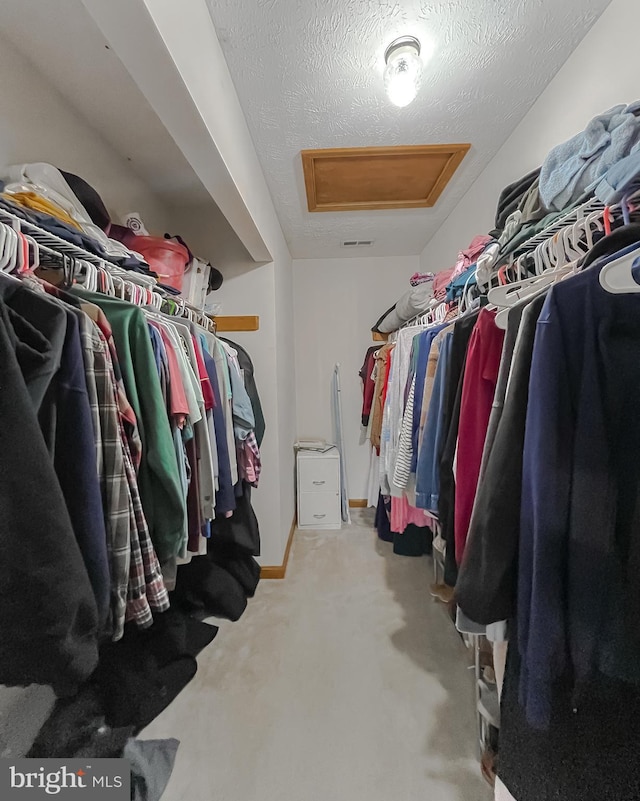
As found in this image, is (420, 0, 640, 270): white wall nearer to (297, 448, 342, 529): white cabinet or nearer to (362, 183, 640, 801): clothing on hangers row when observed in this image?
(362, 183, 640, 801): clothing on hangers row

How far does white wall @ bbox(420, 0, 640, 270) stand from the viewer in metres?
0.99

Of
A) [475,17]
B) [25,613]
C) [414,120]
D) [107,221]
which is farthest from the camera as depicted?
[414,120]

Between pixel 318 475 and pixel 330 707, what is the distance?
161 centimetres

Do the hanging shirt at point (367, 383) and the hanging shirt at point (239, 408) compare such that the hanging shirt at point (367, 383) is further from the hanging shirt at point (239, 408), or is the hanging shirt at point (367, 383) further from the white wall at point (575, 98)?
the hanging shirt at point (239, 408)

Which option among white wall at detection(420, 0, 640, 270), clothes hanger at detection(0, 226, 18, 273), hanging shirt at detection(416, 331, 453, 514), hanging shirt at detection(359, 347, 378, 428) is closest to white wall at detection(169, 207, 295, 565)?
hanging shirt at detection(359, 347, 378, 428)

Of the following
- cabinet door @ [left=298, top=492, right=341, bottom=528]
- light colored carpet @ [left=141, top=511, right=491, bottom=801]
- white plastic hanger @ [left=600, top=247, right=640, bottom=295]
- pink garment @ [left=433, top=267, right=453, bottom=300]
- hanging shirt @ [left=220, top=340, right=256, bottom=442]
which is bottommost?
light colored carpet @ [left=141, top=511, right=491, bottom=801]

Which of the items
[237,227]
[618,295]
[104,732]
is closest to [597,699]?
[618,295]

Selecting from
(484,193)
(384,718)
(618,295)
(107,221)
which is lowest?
(384,718)

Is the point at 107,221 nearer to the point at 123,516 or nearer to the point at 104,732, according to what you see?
the point at 123,516

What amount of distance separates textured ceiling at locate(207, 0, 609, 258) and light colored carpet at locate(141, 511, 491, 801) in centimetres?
221

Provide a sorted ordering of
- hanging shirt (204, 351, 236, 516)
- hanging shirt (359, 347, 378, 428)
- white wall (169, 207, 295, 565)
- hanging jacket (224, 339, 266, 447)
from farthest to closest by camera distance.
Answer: hanging shirt (359, 347, 378, 428) → white wall (169, 207, 295, 565) → hanging jacket (224, 339, 266, 447) → hanging shirt (204, 351, 236, 516)

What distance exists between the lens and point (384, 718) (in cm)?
122

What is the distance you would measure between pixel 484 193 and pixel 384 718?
98.4 inches

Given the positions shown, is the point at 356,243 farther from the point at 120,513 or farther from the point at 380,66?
the point at 120,513
